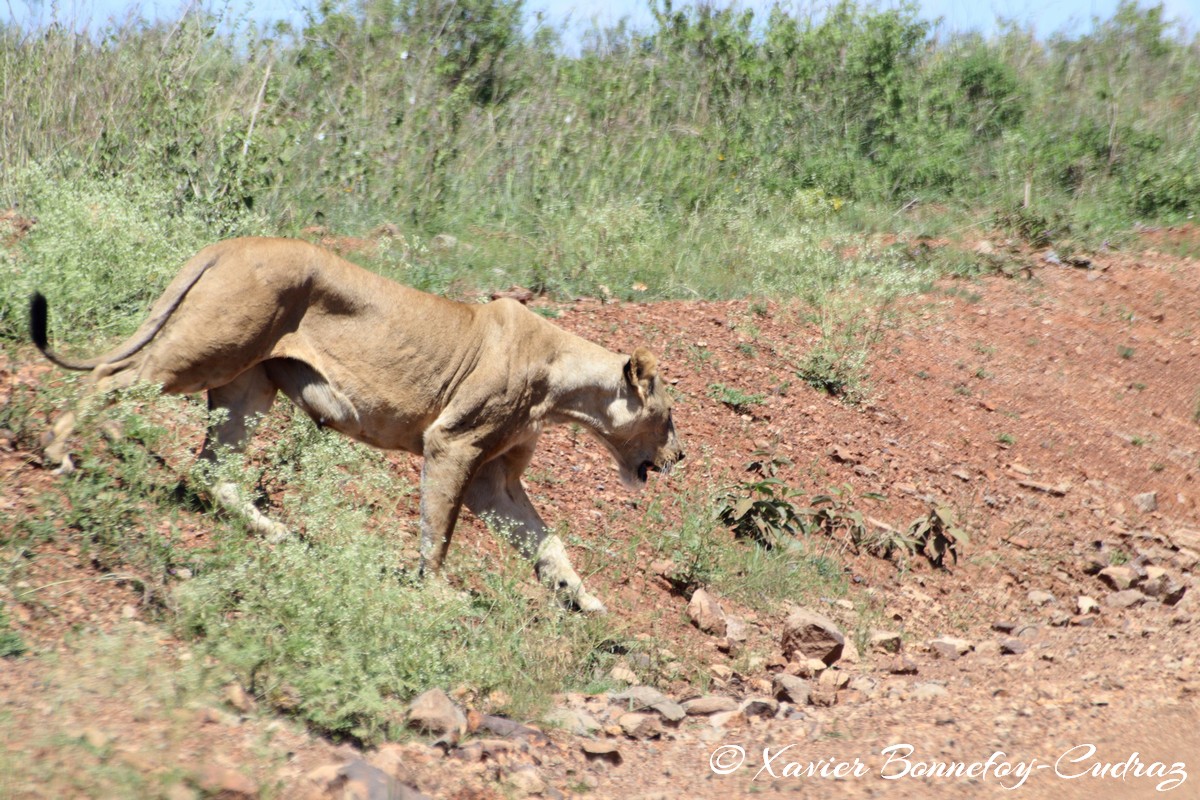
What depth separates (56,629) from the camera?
5059 millimetres

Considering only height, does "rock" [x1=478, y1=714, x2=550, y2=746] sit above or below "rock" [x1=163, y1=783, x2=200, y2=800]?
below

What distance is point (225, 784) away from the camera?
3.93m

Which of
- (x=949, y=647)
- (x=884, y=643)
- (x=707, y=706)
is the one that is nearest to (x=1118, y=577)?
(x=949, y=647)

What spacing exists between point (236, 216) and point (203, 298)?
337cm

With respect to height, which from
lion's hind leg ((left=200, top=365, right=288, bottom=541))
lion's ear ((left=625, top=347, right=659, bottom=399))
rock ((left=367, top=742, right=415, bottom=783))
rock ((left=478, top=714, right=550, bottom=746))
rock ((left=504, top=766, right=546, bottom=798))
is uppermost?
lion's ear ((left=625, top=347, right=659, bottom=399))

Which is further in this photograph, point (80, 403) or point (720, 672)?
point (720, 672)

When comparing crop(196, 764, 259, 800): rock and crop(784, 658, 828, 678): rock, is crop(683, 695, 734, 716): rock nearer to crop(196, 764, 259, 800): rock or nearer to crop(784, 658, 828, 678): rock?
crop(784, 658, 828, 678): rock

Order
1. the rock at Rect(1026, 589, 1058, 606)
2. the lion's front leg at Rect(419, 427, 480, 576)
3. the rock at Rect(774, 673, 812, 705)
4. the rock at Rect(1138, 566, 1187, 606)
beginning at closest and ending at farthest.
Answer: the rock at Rect(774, 673, 812, 705) → the lion's front leg at Rect(419, 427, 480, 576) → the rock at Rect(1026, 589, 1058, 606) → the rock at Rect(1138, 566, 1187, 606)

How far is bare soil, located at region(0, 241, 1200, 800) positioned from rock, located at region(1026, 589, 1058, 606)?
1 centimetres

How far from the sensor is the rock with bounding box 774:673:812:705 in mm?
6375

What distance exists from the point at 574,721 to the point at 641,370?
2.55 meters

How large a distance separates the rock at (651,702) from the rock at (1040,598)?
374cm

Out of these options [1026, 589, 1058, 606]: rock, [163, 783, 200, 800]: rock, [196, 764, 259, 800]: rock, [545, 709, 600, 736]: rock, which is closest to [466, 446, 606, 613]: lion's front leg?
[545, 709, 600, 736]: rock

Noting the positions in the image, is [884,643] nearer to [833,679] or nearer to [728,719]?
[833,679]
